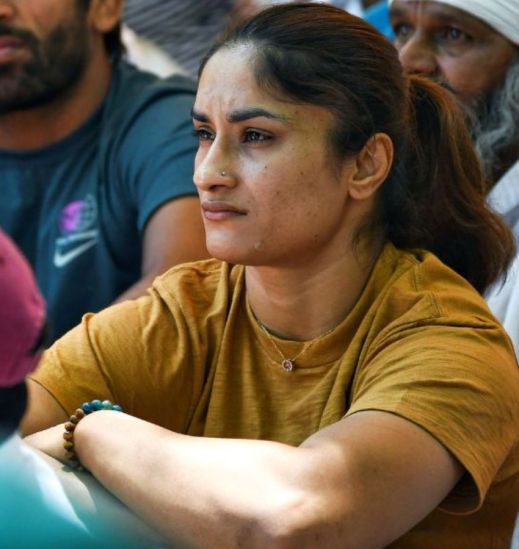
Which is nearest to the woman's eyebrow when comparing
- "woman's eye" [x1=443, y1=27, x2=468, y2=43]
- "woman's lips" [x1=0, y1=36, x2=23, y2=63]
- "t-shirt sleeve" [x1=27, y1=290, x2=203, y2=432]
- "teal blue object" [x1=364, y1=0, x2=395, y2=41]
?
"t-shirt sleeve" [x1=27, y1=290, x2=203, y2=432]

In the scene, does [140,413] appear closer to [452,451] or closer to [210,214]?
[210,214]

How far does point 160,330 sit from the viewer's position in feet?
8.92

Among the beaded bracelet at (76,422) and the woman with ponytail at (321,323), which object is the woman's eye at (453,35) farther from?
the beaded bracelet at (76,422)

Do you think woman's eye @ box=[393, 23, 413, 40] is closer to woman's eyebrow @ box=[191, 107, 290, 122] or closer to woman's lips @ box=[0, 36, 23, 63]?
woman's lips @ box=[0, 36, 23, 63]

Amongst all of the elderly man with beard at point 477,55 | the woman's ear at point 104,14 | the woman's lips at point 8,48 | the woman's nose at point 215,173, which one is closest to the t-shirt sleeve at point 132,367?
the woman's nose at point 215,173

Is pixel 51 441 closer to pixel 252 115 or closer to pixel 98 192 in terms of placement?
pixel 252 115

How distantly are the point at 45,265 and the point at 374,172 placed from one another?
4.87 ft

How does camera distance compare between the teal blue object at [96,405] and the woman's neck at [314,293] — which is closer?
the teal blue object at [96,405]

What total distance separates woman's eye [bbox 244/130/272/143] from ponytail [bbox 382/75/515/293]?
28 cm

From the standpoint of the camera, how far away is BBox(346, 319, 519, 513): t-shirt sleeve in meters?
2.35

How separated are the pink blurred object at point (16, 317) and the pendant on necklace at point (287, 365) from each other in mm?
1132

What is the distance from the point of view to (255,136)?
2.62m

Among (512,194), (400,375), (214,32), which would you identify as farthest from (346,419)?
(214,32)

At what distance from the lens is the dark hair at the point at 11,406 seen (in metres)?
1.57
